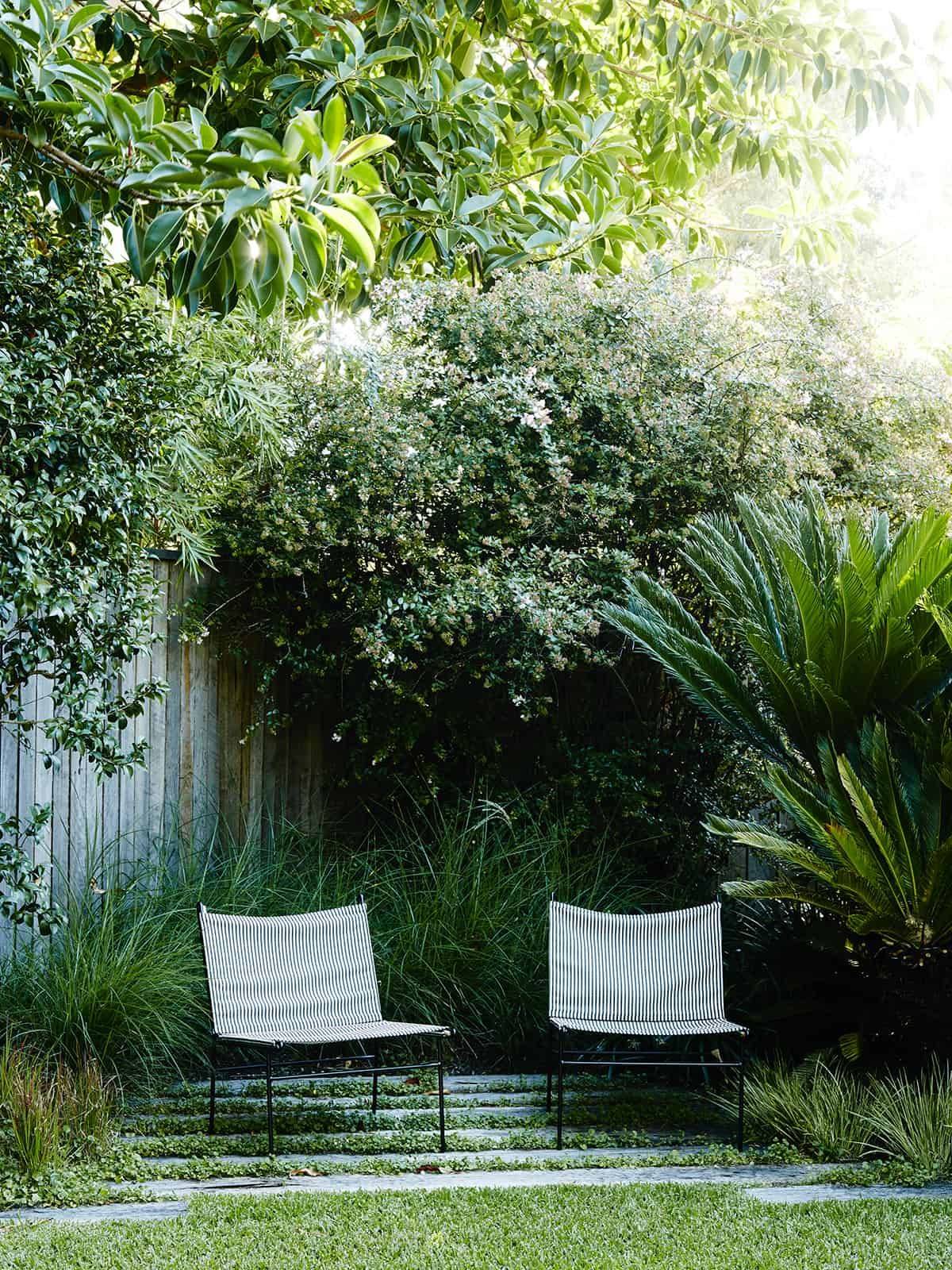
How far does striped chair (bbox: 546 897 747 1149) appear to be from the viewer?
583 centimetres

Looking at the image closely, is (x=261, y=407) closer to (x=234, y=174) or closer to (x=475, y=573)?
(x=475, y=573)

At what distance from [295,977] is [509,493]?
3.18 meters

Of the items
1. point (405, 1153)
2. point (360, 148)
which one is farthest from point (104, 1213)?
→ point (360, 148)

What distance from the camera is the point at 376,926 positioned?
6.96 meters

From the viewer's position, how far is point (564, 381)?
294 inches

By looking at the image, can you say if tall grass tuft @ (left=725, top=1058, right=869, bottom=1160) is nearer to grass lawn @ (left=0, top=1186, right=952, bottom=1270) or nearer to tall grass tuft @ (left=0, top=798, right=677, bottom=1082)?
grass lawn @ (left=0, top=1186, right=952, bottom=1270)

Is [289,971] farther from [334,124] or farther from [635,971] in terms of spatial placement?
[334,124]

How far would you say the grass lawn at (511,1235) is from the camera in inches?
145

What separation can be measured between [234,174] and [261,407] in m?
3.64

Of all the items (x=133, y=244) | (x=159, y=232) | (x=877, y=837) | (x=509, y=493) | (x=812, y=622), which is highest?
(x=133, y=244)

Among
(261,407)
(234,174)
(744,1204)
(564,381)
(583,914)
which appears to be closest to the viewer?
(234,174)

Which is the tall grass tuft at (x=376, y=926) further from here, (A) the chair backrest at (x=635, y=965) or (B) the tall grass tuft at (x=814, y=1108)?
(B) the tall grass tuft at (x=814, y=1108)

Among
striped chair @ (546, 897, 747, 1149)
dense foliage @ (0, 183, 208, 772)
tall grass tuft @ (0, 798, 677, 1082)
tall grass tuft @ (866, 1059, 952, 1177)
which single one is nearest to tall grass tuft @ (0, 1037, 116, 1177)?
tall grass tuft @ (0, 798, 677, 1082)

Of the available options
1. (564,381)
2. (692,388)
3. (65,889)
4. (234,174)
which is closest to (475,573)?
(564,381)
